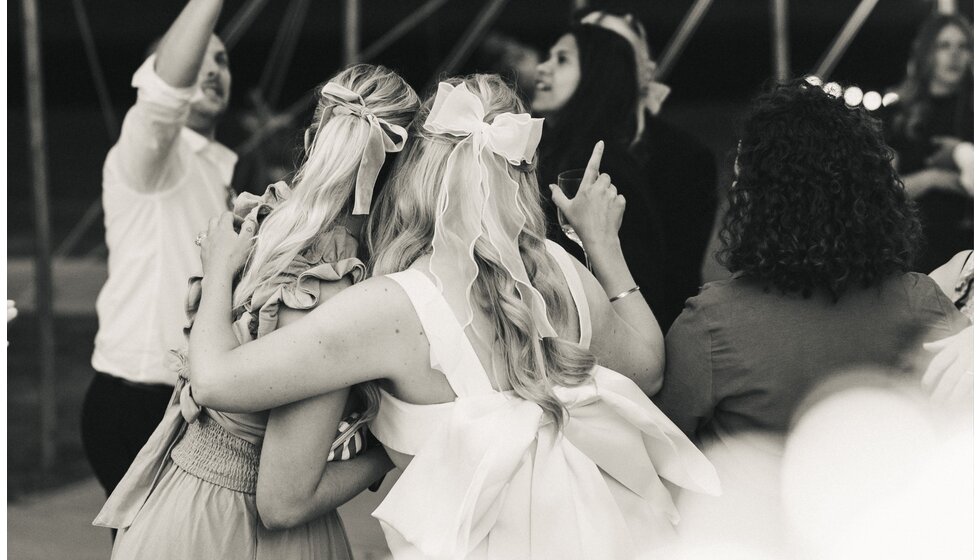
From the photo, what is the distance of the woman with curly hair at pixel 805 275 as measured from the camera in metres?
1.84

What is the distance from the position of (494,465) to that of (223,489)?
0.53 m

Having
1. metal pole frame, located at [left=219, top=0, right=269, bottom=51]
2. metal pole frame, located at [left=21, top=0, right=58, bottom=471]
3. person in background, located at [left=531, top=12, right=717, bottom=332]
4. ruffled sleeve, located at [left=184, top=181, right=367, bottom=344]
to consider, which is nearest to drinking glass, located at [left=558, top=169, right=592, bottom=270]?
ruffled sleeve, located at [left=184, top=181, right=367, bottom=344]

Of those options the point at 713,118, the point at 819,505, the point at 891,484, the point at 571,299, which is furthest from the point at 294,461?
the point at 713,118

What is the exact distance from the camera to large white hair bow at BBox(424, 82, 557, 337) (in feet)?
5.72

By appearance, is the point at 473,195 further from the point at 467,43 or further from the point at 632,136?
the point at 467,43

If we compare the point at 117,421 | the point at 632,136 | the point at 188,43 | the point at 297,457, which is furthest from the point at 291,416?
the point at 632,136

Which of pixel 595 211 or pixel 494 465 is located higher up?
pixel 595 211

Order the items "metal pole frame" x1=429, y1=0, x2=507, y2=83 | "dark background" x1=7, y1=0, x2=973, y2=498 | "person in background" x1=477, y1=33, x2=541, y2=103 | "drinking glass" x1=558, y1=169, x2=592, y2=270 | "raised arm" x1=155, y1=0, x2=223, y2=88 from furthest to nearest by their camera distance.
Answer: "dark background" x1=7, y1=0, x2=973, y2=498 < "person in background" x1=477, y1=33, x2=541, y2=103 < "metal pole frame" x1=429, y1=0, x2=507, y2=83 < "raised arm" x1=155, y1=0, x2=223, y2=88 < "drinking glass" x1=558, y1=169, x2=592, y2=270

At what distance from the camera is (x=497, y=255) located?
1.76m

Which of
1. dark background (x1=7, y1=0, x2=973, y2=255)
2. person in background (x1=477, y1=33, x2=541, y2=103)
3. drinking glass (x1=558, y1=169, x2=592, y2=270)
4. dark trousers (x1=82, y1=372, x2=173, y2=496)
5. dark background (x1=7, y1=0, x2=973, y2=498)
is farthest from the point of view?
dark background (x1=7, y1=0, x2=973, y2=255)

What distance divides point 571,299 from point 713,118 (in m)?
13.5

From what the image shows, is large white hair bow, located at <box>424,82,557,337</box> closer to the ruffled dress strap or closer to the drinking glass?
the ruffled dress strap

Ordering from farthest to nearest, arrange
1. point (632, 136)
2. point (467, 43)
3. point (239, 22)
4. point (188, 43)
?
1. point (467, 43)
2. point (239, 22)
3. point (632, 136)
4. point (188, 43)

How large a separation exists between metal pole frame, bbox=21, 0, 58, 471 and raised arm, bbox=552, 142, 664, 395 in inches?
120
